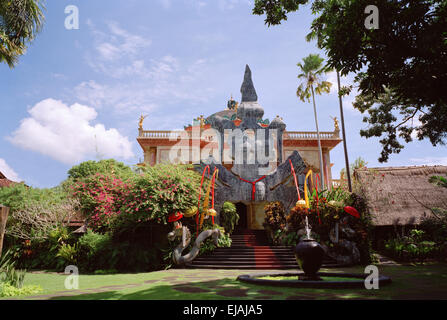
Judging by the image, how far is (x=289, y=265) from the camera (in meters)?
11.1

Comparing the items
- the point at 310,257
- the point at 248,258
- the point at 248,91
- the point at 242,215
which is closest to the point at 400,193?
the point at 248,258

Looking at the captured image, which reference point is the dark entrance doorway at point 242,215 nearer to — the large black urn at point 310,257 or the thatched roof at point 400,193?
the thatched roof at point 400,193

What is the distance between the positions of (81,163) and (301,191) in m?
21.6

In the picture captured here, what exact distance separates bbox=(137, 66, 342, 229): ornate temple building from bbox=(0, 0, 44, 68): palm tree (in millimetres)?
7539

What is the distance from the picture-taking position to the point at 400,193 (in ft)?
49.6

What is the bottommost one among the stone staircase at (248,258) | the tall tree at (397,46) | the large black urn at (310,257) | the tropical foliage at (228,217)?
the stone staircase at (248,258)

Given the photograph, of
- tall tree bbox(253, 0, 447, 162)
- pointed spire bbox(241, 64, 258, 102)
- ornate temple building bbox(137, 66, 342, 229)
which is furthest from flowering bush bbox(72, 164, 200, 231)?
tall tree bbox(253, 0, 447, 162)

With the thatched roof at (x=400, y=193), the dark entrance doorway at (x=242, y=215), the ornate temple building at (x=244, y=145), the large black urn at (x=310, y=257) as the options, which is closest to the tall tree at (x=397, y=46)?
the large black urn at (x=310, y=257)

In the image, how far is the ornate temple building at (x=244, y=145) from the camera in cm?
1345

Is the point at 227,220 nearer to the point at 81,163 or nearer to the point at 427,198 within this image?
the point at 427,198

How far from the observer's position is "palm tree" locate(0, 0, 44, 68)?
1009 cm

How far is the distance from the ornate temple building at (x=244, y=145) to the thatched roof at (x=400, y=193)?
409cm

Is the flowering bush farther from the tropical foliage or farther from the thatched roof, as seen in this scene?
the thatched roof

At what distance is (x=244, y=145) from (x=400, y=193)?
891 cm
